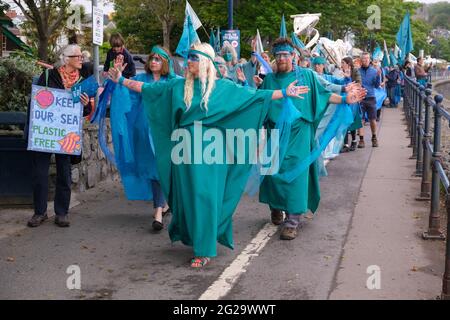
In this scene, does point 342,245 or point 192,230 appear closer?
point 192,230

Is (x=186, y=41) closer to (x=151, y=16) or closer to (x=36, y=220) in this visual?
(x=36, y=220)

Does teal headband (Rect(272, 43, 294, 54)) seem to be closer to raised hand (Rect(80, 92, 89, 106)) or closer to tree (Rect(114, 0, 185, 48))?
raised hand (Rect(80, 92, 89, 106))

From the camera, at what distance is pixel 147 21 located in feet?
177

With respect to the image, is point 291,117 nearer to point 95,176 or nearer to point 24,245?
point 24,245

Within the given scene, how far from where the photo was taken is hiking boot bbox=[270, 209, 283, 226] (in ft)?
24.3

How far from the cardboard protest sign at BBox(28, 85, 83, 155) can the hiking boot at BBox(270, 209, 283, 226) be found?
205 cm

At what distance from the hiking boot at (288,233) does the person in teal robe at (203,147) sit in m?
0.88

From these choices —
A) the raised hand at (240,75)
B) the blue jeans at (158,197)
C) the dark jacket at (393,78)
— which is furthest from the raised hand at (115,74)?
the dark jacket at (393,78)

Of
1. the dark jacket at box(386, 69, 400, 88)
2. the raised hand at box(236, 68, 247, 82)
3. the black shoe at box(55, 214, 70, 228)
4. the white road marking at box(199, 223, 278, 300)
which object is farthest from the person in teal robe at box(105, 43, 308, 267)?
Result: the dark jacket at box(386, 69, 400, 88)

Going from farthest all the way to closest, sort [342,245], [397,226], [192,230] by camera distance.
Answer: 1. [397,226]
2. [342,245]
3. [192,230]

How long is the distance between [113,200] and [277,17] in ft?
74.6

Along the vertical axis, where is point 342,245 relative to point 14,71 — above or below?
below

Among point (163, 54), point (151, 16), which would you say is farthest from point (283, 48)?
point (151, 16)

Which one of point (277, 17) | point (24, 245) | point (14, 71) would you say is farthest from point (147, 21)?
point (24, 245)
